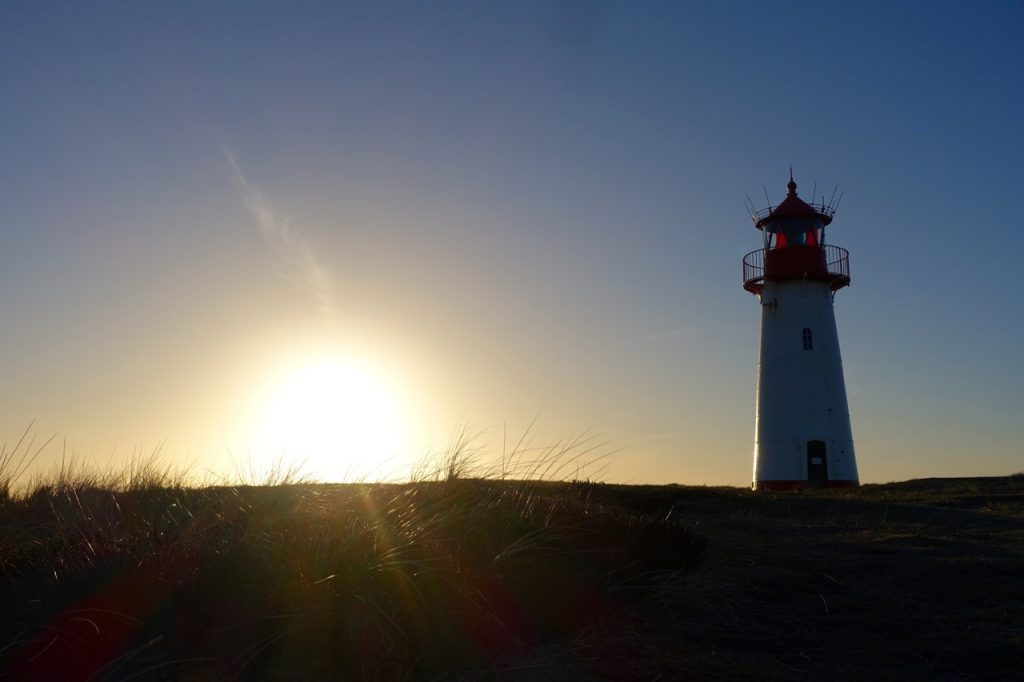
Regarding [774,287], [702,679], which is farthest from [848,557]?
[774,287]

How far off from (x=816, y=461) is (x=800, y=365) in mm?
2616

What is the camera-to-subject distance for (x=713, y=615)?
547 centimetres

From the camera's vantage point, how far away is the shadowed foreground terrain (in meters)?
4.46

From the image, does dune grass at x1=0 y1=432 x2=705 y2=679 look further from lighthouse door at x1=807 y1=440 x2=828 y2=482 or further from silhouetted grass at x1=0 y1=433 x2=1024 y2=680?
lighthouse door at x1=807 y1=440 x2=828 y2=482

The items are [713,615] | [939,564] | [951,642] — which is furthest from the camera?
[939,564]

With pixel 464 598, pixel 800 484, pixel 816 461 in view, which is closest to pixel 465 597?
pixel 464 598

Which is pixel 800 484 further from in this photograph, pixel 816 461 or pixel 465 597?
pixel 465 597

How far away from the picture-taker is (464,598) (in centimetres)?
511

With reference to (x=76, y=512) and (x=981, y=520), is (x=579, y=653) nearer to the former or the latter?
(x=76, y=512)

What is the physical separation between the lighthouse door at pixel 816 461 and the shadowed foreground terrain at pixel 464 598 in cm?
1556

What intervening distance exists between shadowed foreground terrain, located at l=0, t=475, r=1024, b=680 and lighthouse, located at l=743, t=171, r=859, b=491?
15.7 m

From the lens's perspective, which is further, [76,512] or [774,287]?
[774,287]

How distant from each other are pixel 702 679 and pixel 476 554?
6.15 feet

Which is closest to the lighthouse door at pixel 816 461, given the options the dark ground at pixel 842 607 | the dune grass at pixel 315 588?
the dark ground at pixel 842 607
